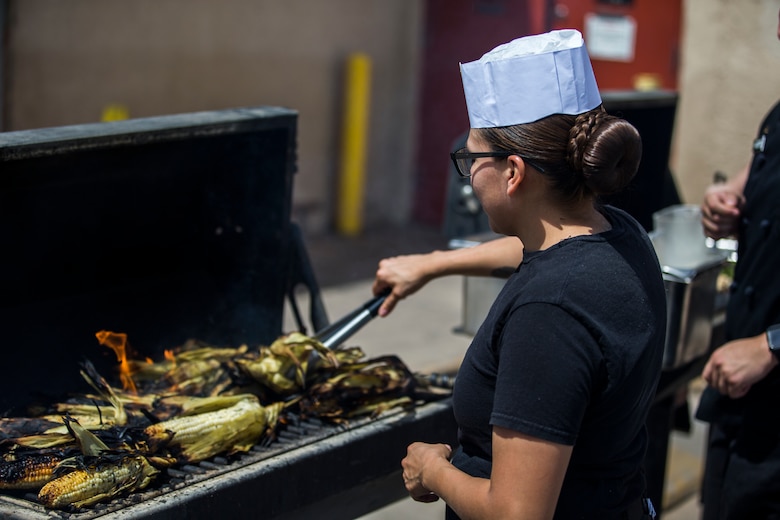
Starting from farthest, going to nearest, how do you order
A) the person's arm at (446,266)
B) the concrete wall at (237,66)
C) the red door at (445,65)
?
the red door at (445,65) → the concrete wall at (237,66) → the person's arm at (446,266)

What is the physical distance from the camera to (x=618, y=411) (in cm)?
164

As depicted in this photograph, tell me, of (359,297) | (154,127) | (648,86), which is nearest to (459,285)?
(359,297)

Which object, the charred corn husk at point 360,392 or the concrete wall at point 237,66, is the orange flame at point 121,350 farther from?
the concrete wall at point 237,66

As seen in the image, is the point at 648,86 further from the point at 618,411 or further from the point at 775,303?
the point at 618,411

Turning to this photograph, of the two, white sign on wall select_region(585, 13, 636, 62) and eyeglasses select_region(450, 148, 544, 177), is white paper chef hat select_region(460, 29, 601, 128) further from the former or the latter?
white sign on wall select_region(585, 13, 636, 62)

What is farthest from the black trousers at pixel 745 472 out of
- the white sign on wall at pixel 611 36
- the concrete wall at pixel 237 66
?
the white sign on wall at pixel 611 36

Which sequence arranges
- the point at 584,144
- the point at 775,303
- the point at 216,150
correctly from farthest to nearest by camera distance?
the point at 216,150
the point at 775,303
the point at 584,144

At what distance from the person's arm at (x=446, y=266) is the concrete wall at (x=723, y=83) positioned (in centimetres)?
403

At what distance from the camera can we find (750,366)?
8.36 ft

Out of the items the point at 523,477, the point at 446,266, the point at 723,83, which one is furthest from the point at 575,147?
the point at 723,83

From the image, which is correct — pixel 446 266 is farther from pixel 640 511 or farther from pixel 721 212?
pixel 721 212

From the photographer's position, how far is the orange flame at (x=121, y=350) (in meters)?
2.67

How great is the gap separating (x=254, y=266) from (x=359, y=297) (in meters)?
3.74

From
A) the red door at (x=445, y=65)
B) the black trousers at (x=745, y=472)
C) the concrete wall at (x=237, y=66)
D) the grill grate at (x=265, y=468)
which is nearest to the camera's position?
the grill grate at (x=265, y=468)
